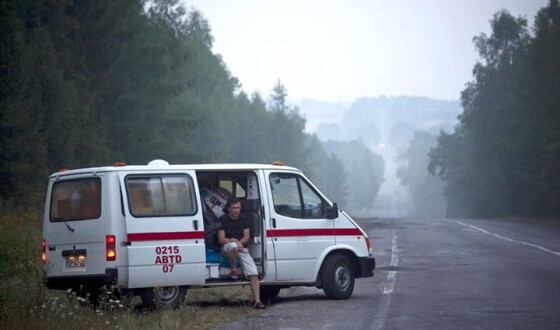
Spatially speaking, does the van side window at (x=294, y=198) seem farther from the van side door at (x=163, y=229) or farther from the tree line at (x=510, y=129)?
the tree line at (x=510, y=129)

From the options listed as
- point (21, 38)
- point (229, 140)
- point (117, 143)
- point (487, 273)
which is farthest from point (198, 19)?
point (487, 273)

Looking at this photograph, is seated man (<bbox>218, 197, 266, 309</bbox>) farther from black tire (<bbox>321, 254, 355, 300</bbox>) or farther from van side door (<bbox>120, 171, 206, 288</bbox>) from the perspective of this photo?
black tire (<bbox>321, 254, 355, 300</bbox>)

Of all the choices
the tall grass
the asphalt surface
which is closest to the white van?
the tall grass

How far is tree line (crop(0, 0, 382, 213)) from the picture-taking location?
3672 centimetres

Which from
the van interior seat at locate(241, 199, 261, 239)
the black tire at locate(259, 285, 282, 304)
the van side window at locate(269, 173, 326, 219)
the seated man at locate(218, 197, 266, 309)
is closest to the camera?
the seated man at locate(218, 197, 266, 309)

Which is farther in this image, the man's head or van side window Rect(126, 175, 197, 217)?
the man's head

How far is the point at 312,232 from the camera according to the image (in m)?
15.3

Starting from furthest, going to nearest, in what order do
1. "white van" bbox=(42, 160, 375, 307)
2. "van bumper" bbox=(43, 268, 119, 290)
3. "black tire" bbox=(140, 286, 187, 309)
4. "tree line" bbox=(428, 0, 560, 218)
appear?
"tree line" bbox=(428, 0, 560, 218), "black tire" bbox=(140, 286, 187, 309), "white van" bbox=(42, 160, 375, 307), "van bumper" bbox=(43, 268, 119, 290)

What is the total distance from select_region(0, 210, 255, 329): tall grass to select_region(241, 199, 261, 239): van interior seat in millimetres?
1172

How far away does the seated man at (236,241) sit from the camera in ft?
46.6

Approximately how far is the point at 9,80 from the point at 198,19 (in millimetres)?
52155

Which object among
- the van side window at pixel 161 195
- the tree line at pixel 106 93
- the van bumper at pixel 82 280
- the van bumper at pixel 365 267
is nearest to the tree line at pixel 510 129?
the tree line at pixel 106 93

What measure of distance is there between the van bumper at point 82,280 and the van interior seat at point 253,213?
261cm

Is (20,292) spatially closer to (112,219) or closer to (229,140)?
(112,219)
